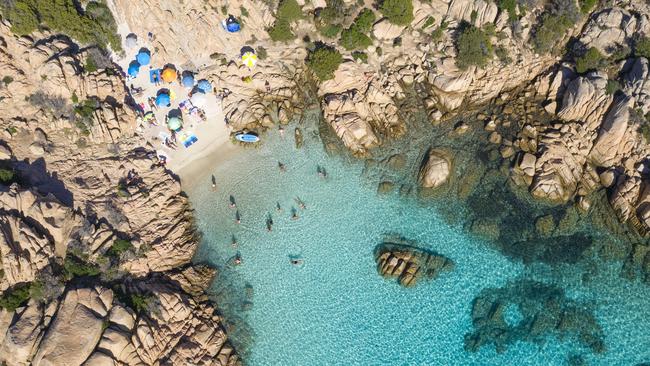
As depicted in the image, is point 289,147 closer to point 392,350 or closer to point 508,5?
point 392,350

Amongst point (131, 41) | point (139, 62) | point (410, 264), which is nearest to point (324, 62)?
point (139, 62)

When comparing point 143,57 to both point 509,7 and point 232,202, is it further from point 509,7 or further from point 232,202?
point 509,7

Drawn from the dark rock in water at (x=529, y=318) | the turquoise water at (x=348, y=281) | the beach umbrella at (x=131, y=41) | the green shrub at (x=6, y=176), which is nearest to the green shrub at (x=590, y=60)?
the turquoise water at (x=348, y=281)

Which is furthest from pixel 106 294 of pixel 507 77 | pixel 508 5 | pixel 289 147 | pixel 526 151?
pixel 508 5

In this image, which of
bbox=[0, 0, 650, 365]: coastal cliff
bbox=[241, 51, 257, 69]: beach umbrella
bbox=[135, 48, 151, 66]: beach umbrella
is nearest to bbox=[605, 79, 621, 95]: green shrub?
bbox=[0, 0, 650, 365]: coastal cliff

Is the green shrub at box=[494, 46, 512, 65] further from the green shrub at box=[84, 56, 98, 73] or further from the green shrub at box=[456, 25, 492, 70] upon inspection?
the green shrub at box=[84, 56, 98, 73]

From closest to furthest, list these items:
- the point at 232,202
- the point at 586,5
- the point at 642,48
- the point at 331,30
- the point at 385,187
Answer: the point at 642,48
the point at 385,187
the point at 232,202
the point at 586,5
the point at 331,30
